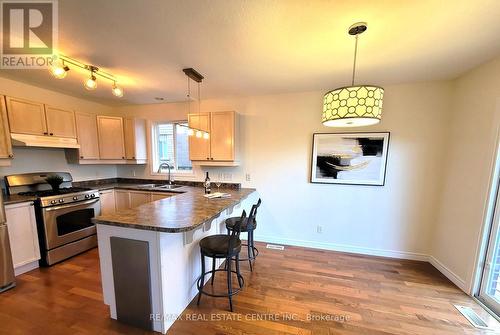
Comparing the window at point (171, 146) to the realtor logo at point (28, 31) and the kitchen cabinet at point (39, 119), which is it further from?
the realtor logo at point (28, 31)

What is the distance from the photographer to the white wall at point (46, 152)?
2709 mm

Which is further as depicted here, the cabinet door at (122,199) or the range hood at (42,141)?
the cabinet door at (122,199)

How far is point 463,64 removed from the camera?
2.10 meters

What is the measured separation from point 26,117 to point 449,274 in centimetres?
603

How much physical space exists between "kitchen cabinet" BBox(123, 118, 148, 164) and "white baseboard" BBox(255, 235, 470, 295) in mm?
2904

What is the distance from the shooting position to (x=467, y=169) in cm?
225

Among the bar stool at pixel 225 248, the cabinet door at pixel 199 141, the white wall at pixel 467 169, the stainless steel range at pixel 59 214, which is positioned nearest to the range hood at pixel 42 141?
the stainless steel range at pixel 59 214

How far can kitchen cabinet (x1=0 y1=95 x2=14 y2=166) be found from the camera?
2.39m

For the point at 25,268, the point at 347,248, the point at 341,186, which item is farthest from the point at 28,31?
Answer: the point at 347,248

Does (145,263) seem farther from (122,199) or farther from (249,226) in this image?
(122,199)

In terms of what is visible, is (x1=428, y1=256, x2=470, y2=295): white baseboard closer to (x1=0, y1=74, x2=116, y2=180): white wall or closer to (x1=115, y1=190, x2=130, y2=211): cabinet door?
(x1=115, y1=190, x2=130, y2=211): cabinet door

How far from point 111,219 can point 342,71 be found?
2.95 m

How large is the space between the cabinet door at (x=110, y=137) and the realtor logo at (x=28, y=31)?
1382 mm

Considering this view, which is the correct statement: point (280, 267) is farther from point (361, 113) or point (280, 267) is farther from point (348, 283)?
point (361, 113)
